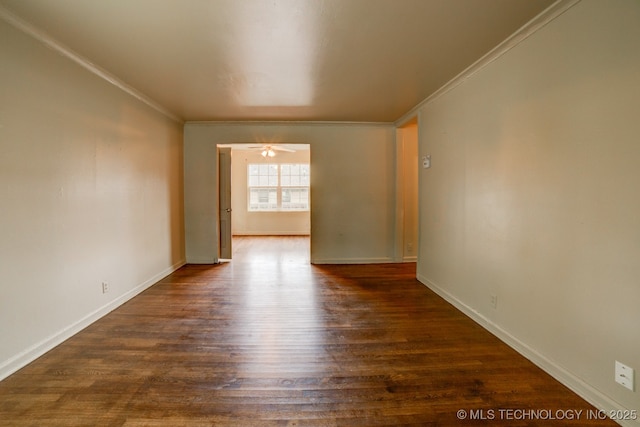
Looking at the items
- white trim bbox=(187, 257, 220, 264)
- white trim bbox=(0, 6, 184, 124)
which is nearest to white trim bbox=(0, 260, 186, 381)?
white trim bbox=(187, 257, 220, 264)

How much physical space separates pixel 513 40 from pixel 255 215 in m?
7.50

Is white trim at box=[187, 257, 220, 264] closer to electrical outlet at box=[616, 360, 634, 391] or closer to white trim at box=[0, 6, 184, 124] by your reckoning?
white trim at box=[0, 6, 184, 124]

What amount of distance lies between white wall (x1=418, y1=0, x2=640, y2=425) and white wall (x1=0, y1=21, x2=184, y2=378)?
12.0 feet

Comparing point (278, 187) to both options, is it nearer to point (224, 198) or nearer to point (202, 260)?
point (224, 198)

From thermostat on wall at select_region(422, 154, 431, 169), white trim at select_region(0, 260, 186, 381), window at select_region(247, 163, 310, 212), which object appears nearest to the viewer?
white trim at select_region(0, 260, 186, 381)

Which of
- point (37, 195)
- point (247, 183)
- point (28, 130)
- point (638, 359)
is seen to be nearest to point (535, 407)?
point (638, 359)

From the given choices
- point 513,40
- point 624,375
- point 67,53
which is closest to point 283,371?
point 624,375

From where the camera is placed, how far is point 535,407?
5.32ft

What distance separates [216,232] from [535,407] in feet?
15.2

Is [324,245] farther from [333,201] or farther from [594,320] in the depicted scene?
[594,320]

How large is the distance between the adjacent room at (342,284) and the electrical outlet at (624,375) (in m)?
0.02

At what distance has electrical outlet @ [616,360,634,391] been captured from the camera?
145 cm

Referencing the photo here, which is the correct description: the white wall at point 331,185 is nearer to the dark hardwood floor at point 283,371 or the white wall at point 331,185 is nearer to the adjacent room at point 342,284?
the adjacent room at point 342,284

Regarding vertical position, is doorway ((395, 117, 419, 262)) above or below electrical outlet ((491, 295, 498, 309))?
above
